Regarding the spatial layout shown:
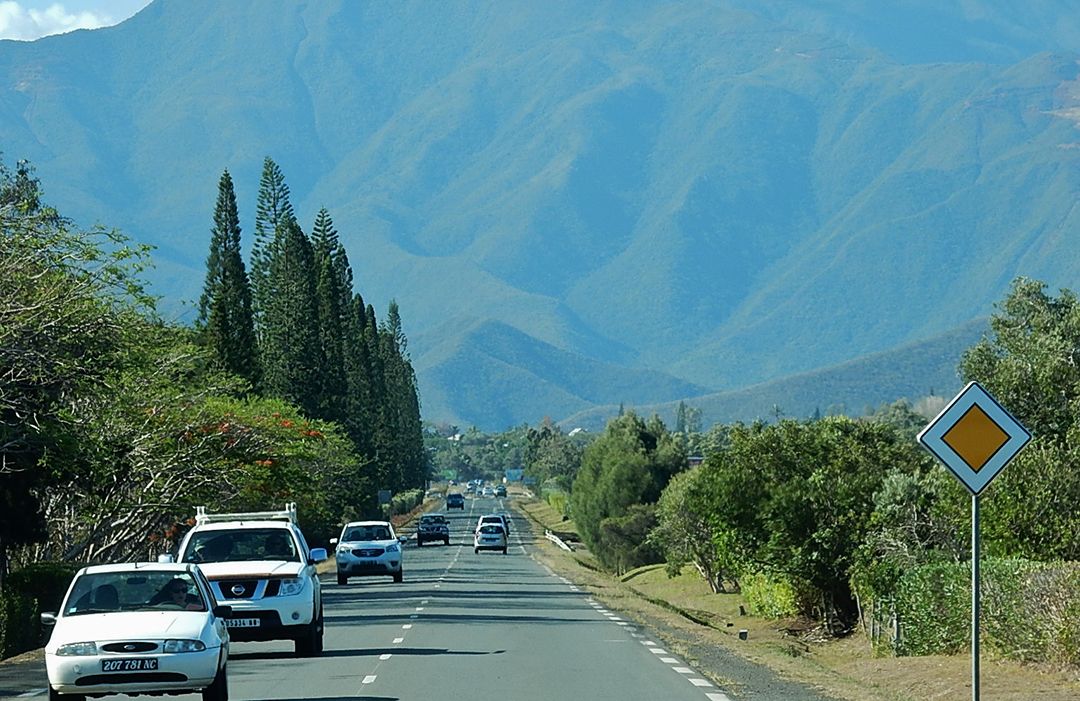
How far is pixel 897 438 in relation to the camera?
148ft

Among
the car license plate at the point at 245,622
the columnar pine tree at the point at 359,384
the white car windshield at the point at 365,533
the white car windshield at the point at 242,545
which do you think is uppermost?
the columnar pine tree at the point at 359,384

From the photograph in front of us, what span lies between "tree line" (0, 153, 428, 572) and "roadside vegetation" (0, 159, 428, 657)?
0.06 meters

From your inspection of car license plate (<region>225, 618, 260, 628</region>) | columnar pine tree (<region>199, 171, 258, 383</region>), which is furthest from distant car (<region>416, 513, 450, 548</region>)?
car license plate (<region>225, 618, 260, 628</region>)

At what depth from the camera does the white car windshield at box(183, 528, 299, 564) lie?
Result: 24859 millimetres

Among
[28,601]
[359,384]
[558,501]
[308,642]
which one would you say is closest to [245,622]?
[308,642]

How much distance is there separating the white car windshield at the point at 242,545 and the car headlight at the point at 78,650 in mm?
7705

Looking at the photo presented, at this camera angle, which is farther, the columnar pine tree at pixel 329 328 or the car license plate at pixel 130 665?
the columnar pine tree at pixel 329 328

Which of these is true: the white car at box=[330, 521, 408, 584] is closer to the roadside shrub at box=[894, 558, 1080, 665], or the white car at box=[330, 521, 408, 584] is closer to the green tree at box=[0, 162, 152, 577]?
the green tree at box=[0, 162, 152, 577]

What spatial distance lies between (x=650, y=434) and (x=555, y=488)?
285ft

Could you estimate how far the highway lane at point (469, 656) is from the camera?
1927cm

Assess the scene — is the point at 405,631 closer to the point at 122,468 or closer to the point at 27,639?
the point at 27,639

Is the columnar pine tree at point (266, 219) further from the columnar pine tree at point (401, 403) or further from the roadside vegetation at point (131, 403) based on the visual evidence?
the columnar pine tree at point (401, 403)

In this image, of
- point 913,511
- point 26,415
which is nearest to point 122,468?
point 26,415

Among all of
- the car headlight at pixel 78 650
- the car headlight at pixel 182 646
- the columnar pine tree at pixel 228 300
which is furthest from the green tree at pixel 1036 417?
the columnar pine tree at pixel 228 300
